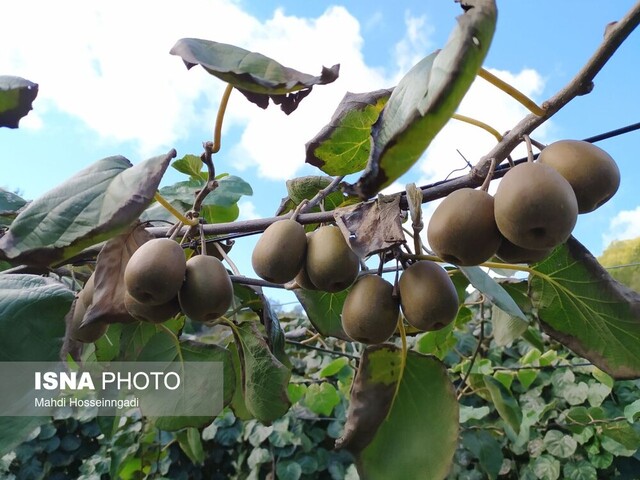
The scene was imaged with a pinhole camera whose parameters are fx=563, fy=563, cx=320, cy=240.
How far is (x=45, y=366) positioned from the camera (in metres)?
0.84

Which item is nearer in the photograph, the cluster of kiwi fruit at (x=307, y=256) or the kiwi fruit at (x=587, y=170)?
the kiwi fruit at (x=587, y=170)

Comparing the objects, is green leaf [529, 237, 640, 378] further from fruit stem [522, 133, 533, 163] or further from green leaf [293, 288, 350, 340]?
green leaf [293, 288, 350, 340]

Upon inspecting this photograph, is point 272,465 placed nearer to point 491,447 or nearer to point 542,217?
point 491,447

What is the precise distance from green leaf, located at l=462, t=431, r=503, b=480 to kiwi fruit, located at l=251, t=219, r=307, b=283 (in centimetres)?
122

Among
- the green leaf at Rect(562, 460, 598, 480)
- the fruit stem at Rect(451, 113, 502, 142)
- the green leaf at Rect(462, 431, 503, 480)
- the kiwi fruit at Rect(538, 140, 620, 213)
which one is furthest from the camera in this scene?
the green leaf at Rect(562, 460, 598, 480)

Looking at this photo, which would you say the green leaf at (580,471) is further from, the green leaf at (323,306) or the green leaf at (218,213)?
the green leaf at (218,213)

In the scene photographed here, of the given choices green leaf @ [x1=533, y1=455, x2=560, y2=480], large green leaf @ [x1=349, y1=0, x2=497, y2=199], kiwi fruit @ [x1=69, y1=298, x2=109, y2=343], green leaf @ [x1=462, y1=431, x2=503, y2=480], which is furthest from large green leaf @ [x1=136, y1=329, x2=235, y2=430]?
green leaf @ [x1=533, y1=455, x2=560, y2=480]

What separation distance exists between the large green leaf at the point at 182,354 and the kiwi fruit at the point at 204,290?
1.18 ft

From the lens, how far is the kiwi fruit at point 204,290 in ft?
2.52

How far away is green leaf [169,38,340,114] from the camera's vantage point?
2.14ft

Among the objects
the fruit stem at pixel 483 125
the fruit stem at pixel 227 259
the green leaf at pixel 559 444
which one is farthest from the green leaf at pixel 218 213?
the green leaf at pixel 559 444

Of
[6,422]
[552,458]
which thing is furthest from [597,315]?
[552,458]

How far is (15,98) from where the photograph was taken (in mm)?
976

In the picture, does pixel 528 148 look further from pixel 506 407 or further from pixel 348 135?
pixel 506 407
